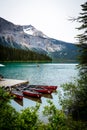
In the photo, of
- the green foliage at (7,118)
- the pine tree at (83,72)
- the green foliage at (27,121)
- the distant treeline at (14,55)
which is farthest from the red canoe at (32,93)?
the distant treeline at (14,55)

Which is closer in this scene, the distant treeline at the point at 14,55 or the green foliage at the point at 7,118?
the green foliage at the point at 7,118

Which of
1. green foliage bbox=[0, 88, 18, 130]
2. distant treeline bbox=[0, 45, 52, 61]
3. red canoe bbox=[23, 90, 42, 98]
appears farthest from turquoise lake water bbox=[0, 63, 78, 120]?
distant treeline bbox=[0, 45, 52, 61]

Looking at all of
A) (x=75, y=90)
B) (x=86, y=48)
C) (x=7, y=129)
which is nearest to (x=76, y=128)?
(x=75, y=90)

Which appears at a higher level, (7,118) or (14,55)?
(7,118)

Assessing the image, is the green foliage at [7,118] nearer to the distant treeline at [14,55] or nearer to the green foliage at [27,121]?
the green foliage at [27,121]

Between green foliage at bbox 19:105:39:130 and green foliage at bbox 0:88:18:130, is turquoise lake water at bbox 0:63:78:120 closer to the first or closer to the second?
green foliage at bbox 0:88:18:130

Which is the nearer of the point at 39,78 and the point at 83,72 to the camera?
the point at 83,72

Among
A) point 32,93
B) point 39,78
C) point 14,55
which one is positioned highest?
point 32,93

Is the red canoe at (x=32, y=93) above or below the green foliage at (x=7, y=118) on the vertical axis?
below

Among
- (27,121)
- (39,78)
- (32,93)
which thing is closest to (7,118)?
(27,121)

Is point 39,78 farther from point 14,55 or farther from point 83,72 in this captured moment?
point 14,55

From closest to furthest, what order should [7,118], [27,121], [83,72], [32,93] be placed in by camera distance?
[27,121] < [7,118] < [83,72] < [32,93]

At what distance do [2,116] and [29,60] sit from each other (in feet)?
589

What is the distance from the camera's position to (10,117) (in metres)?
7.41
